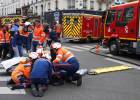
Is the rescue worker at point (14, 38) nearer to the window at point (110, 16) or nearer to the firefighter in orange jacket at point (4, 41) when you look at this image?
the firefighter in orange jacket at point (4, 41)

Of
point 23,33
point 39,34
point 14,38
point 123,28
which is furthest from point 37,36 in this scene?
point 123,28

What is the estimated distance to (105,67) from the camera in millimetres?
17266

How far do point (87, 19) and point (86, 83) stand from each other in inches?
902

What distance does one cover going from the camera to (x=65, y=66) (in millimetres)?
12469

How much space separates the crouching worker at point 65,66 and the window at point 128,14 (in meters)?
8.44

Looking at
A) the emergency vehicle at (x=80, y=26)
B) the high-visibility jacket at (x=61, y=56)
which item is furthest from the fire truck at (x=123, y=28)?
the emergency vehicle at (x=80, y=26)

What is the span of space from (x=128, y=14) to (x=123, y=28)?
0.72 meters

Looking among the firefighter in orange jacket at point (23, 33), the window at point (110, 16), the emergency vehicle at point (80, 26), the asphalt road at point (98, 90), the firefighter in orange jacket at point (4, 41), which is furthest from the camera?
the emergency vehicle at point (80, 26)

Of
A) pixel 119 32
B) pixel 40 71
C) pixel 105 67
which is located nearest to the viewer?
pixel 40 71

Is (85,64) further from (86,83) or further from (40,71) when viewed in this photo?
(40,71)

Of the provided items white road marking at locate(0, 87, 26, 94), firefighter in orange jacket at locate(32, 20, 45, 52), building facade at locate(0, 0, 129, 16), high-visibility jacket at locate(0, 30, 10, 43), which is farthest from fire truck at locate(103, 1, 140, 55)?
building facade at locate(0, 0, 129, 16)

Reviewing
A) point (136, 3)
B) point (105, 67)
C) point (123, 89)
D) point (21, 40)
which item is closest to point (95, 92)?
point (123, 89)

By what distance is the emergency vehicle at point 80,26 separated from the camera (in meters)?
35.2

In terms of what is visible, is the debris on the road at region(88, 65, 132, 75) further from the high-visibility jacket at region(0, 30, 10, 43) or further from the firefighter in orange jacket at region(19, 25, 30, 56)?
the high-visibility jacket at region(0, 30, 10, 43)
